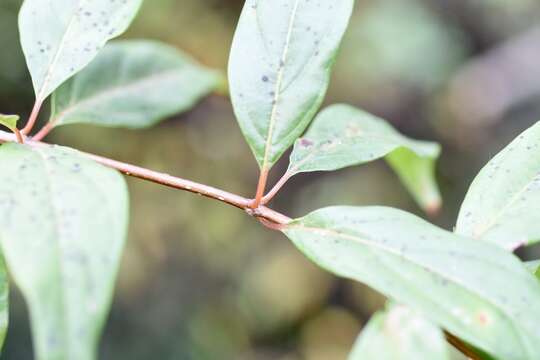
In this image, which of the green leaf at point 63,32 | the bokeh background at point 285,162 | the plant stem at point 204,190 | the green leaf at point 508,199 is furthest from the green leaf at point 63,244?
the bokeh background at point 285,162

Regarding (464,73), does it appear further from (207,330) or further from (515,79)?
(207,330)

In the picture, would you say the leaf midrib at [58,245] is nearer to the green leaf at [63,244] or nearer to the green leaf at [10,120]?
the green leaf at [63,244]

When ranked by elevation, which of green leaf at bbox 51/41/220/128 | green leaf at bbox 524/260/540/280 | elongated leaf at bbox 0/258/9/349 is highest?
green leaf at bbox 524/260/540/280

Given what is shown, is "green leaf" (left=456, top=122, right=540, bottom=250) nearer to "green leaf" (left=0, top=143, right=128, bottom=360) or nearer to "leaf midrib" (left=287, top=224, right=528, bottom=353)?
"leaf midrib" (left=287, top=224, right=528, bottom=353)

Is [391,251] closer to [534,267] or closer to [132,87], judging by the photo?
[534,267]

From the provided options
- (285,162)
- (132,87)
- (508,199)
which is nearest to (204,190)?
(508,199)

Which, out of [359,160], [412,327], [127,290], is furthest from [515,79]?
[412,327]

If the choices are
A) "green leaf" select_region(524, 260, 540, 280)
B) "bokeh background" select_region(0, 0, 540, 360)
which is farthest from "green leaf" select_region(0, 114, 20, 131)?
"bokeh background" select_region(0, 0, 540, 360)
